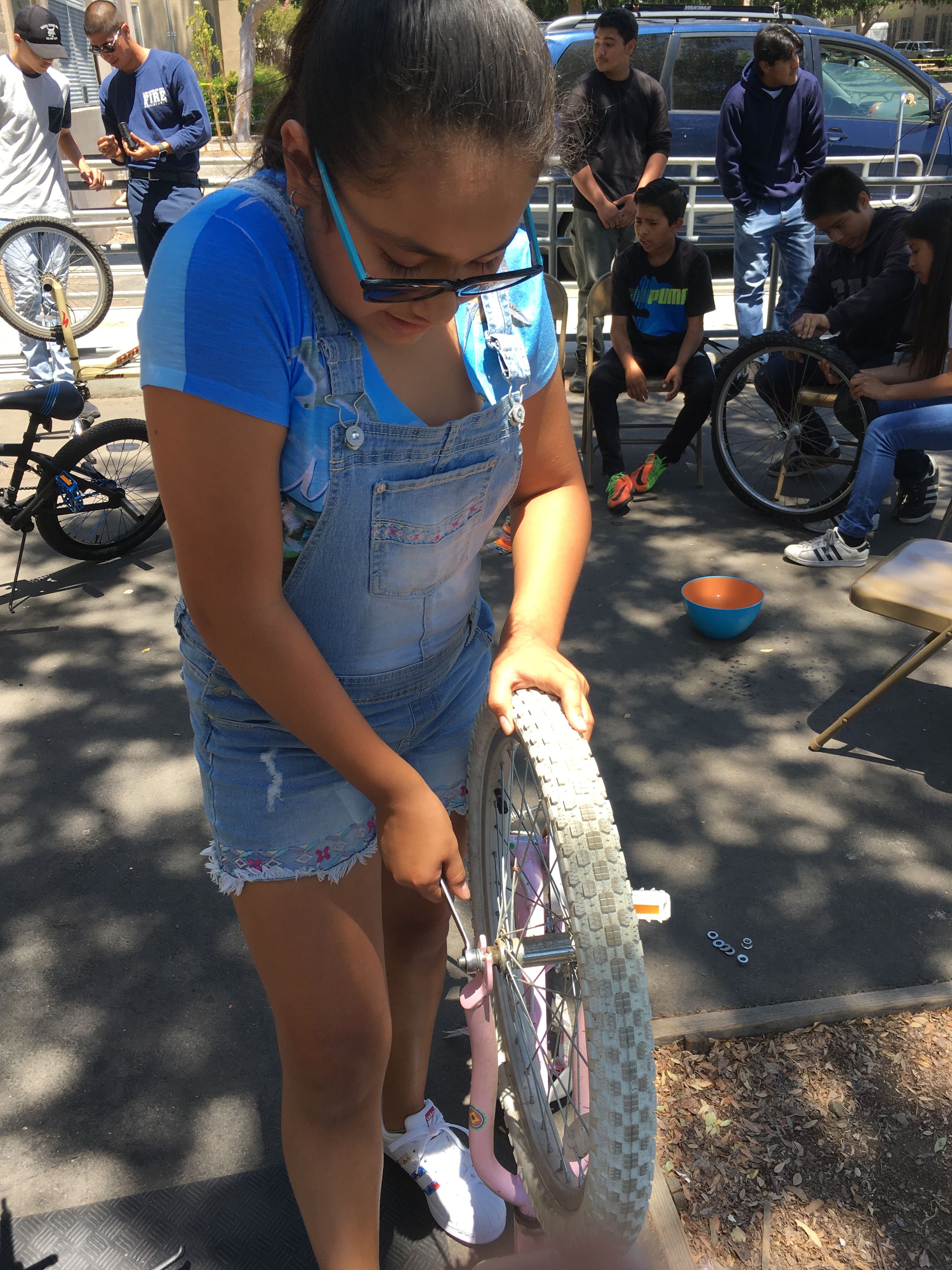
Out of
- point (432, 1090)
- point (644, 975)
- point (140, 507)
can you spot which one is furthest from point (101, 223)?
point (644, 975)

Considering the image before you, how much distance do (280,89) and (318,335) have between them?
37 cm

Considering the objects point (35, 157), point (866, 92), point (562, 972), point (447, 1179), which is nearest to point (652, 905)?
point (562, 972)

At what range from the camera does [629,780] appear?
10.8ft

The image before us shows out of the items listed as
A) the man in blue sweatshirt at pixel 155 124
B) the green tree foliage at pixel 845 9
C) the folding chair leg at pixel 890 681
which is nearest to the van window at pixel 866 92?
the man in blue sweatshirt at pixel 155 124

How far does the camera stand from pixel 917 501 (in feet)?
16.5

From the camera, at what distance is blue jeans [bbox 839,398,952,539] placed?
4371 mm

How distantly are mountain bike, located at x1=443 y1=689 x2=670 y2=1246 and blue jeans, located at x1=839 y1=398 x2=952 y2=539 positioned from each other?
3.16 meters

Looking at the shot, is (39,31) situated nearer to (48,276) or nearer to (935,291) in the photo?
(48,276)

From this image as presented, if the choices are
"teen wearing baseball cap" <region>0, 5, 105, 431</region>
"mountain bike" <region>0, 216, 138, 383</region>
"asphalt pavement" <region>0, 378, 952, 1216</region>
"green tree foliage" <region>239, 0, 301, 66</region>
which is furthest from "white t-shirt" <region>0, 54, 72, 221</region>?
"asphalt pavement" <region>0, 378, 952, 1216</region>

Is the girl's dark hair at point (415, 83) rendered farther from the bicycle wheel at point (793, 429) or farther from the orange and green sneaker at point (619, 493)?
the orange and green sneaker at point (619, 493)

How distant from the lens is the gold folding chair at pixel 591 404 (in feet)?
18.4

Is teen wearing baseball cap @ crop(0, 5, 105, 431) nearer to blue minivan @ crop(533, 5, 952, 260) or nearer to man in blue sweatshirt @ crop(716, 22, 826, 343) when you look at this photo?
blue minivan @ crop(533, 5, 952, 260)

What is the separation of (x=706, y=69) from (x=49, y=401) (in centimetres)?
733

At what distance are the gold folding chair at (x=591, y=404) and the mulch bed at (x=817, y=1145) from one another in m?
3.76
